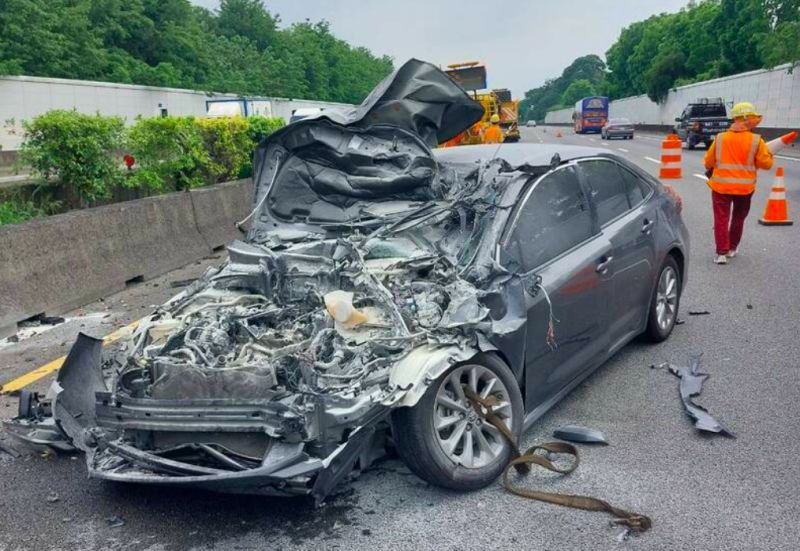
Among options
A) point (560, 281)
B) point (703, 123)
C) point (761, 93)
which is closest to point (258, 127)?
point (560, 281)

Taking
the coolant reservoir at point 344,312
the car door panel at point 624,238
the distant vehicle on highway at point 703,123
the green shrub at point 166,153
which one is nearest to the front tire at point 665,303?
the car door panel at point 624,238

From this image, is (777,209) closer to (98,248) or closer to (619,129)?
(98,248)

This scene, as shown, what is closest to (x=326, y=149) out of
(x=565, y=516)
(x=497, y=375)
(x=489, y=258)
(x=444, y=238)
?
(x=444, y=238)

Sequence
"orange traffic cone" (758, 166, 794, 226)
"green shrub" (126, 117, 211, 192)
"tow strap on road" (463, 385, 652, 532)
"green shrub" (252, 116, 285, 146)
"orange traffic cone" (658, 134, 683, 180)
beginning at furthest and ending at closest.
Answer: "orange traffic cone" (658, 134, 683, 180), "green shrub" (252, 116, 285, 146), "orange traffic cone" (758, 166, 794, 226), "green shrub" (126, 117, 211, 192), "tow strap on road" (463, 385, 652, 532)

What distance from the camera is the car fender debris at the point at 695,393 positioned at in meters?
4.52

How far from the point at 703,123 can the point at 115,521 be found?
31810 millimetres

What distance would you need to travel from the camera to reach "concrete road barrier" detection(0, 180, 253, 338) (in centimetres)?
743

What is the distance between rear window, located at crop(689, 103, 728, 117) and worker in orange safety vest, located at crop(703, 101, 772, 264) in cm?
2599

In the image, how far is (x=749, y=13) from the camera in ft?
174

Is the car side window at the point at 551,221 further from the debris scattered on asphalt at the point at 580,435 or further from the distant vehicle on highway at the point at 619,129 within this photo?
the distant vehicle on highway at the point at 619,129

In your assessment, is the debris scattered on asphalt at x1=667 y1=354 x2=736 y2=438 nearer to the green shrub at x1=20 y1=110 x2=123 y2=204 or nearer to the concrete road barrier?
the concrete road barrier

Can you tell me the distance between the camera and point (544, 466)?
404cm

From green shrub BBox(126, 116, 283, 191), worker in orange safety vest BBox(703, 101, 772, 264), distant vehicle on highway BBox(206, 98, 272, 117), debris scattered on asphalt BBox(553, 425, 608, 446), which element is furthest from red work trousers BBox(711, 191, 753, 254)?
distant vehicle on highway BBox(206, 98, 272, 117)

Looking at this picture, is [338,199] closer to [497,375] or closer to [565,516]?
[497,375]
